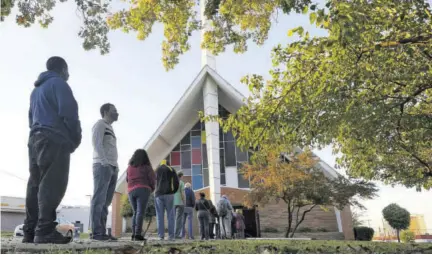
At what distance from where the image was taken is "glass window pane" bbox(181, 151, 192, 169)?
84.8 ft

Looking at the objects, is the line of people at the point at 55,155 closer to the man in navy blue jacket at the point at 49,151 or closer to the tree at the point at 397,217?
the man in navy blue jacket at the point at 49,151

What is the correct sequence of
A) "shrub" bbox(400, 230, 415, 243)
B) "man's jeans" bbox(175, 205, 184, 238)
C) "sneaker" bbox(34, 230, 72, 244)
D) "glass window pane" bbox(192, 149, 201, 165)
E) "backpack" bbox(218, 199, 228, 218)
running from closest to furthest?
1. "sneaker" bbox(34, 230, 72, 244)
2. "man's jeans" bbox(175, 205, 184, 238)
3. "backpack" bbox(218, 199, 228, 218)
4. "shrub" bbox(400, 230, 415, 243)
5. "glass window pane" bbox(192, 149, 201, 165)

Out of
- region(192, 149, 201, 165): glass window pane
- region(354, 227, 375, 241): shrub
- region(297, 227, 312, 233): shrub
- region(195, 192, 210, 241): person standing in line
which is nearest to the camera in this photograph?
region(195, 192, 210, 241): person standing in line

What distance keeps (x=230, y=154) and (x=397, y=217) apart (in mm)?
12776

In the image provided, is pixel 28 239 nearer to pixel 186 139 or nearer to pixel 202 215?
pixel 202 215

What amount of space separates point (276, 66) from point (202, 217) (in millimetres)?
4759

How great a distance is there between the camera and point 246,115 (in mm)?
5508

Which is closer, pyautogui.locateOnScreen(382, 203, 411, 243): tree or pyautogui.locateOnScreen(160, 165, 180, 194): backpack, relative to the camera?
pyautogui.locateOnScreen(160, 165, 180, 194): backpack

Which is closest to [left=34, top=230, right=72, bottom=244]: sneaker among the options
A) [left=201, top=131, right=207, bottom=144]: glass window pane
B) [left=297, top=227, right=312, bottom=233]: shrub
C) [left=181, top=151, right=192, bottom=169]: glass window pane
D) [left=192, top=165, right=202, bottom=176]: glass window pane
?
[left=297, top=227, right=312, bottom=233]: shrub

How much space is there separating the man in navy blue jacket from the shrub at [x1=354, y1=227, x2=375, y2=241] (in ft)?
75.1

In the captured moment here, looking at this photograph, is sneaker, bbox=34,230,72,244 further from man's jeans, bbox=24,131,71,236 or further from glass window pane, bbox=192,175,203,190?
glass window pane, bbox=192,175,203,190

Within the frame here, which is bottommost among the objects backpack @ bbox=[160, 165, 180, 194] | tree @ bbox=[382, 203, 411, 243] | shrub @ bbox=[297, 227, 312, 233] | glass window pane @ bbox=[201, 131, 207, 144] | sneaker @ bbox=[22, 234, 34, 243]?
shrub @ bbox=[297, 227, 312, 233]

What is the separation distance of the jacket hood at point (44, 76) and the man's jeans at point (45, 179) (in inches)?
22.0

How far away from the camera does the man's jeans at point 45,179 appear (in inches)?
115
